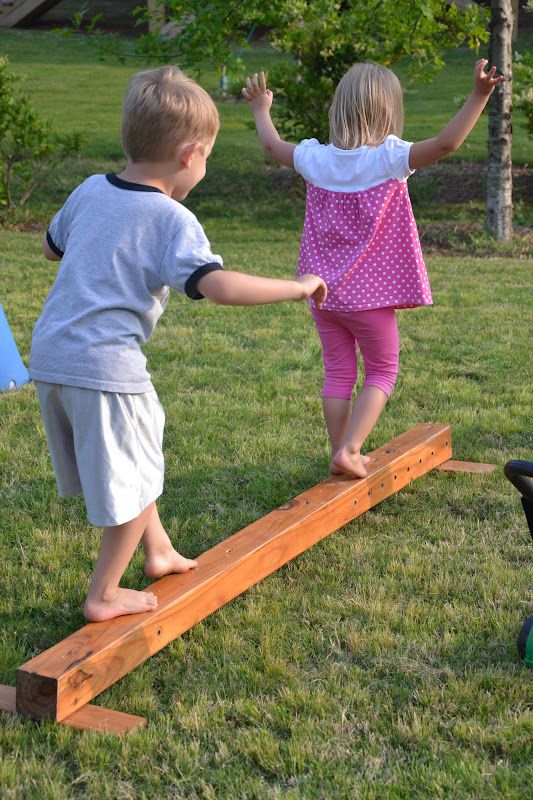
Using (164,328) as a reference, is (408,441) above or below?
above

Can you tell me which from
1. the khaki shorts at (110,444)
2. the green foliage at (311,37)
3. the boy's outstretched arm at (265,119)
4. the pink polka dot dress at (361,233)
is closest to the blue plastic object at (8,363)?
the boy's outstretched arm at (265,119)

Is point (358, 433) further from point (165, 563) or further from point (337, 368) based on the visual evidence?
point (165, 563)

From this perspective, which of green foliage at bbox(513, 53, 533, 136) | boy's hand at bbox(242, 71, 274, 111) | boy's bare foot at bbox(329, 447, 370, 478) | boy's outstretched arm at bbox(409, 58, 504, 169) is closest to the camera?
boy's outstretched arm at bbox(409, 58, 504, 169)

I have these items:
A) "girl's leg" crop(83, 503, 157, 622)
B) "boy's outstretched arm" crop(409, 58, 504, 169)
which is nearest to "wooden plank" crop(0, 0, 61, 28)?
"boy's outstretched arm" crop(409, 58, 504, 169)

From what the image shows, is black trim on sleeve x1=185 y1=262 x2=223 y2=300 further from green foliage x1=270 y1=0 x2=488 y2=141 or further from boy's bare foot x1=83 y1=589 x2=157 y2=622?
green foliage x1=270 y1=0 x2=488 y2=141

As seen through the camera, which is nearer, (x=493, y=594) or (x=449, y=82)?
(x=493, y=594)

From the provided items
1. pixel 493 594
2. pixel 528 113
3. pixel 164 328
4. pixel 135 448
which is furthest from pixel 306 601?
pixel 528 113

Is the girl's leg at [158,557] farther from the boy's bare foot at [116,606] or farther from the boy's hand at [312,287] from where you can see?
the boy's hand at [312,287]

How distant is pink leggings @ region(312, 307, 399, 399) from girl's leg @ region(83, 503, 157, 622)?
1468 mm

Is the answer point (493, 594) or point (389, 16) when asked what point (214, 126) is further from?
point (389, 16)

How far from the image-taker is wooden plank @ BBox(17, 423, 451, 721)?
272cm

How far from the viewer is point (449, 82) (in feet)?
72.7

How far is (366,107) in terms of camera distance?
3.97 metres

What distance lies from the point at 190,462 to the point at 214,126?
2.08 metres
